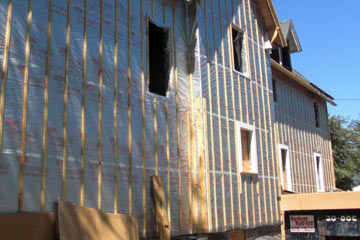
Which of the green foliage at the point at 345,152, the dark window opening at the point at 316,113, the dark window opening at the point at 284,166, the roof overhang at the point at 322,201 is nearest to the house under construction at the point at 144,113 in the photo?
the roof overhang at the point at 322,201

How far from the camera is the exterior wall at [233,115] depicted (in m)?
10.2

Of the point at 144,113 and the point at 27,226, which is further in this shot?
the point at 144,113

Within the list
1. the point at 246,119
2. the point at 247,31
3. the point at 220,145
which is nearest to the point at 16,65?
the point at 220,145

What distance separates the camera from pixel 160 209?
843cm

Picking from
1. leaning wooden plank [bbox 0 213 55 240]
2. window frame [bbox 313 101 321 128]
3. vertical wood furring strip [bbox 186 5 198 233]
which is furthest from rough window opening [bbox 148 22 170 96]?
window frame [bbox 313 101 321 128]

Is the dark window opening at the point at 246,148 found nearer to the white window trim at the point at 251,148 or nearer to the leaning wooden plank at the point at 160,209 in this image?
the white window trim at the point at 251,148

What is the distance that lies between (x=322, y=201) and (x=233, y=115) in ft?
22.8

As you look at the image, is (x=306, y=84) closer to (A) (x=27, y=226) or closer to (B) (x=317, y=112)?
(B) (x=317, y=112)

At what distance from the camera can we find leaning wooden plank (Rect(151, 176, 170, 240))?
27.2 ft

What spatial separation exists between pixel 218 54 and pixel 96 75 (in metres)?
4.42

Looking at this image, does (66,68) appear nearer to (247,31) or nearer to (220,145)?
(220,145)

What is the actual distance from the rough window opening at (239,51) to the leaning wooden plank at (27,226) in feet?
26.3

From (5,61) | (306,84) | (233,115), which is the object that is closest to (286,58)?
(306,84)

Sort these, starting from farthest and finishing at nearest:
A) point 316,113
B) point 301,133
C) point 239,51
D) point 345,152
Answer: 1. point 345,152
2. point 316,113
3. point 301,133
4. point 239,51
